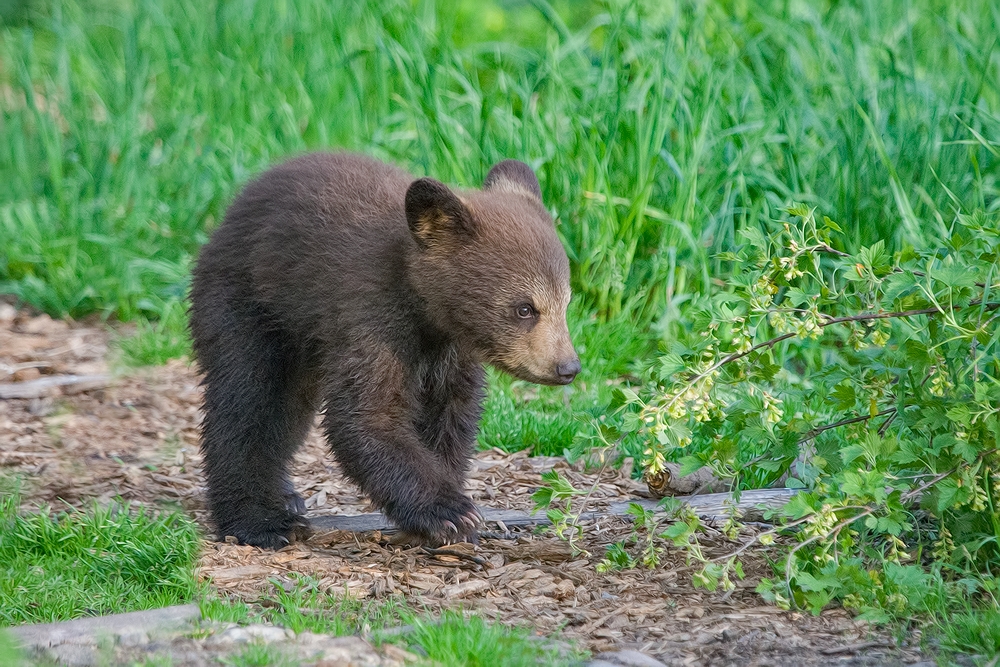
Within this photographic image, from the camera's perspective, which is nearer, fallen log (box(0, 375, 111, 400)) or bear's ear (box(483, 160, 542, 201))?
bear's ear (box(483, 160, 542, 201))

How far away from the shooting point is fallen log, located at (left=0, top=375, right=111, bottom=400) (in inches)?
248

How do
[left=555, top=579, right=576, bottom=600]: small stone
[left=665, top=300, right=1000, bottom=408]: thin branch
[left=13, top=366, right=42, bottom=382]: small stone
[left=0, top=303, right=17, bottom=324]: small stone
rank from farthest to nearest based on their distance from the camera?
[left=0, top=303, right=17, bottom=324]: small stone
[left=13, top=366, right=42, bottom=382]: small stone
[left=555, top=579, right=576, bottom=600]: small stone
[left=665, top=300, right=1000, bottom=408]: thin branch

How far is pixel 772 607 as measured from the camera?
12.1 feet

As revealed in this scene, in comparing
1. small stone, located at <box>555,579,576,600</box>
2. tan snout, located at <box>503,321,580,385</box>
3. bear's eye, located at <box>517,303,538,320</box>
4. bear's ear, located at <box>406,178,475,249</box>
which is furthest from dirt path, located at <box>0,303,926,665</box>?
bear's ear, located at <box>406,178,475,249</box>

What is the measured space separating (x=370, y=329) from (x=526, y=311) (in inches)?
23.2

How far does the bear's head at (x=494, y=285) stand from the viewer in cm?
439

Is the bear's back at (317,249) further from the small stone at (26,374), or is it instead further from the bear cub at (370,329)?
the small stone at (26,374)

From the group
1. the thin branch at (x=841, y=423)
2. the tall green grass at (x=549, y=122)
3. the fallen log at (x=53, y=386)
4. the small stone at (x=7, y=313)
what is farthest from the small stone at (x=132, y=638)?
the small stone at (x=7, y=313)

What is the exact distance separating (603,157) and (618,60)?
0.69 metres

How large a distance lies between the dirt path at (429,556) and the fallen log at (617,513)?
0.35 feet

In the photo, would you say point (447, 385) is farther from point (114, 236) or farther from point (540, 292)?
point (114, 236)

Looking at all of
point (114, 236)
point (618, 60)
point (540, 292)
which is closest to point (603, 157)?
point (618, 60)

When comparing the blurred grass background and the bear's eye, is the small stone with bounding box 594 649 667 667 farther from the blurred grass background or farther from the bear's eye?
the blurred grass background

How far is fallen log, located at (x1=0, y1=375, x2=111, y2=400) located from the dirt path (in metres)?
0.02
